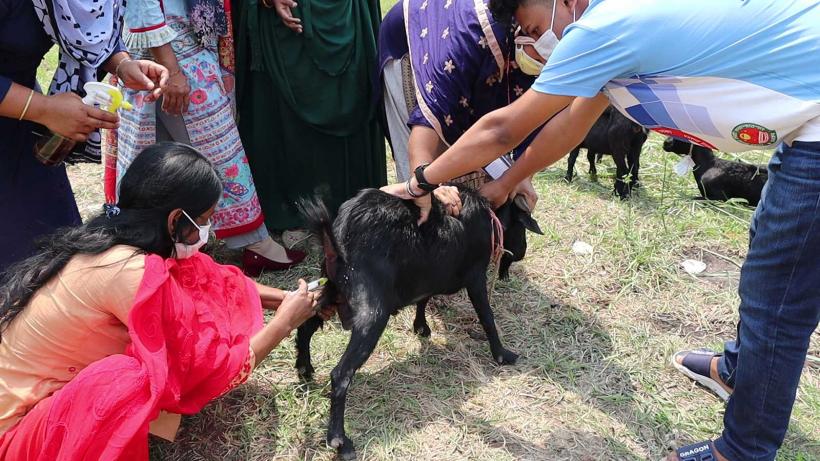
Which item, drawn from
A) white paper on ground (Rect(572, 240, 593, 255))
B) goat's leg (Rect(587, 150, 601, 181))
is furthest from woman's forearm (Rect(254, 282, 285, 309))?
goat's leg (Rect(587, 150, 601, 181))

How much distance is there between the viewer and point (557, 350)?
3662 millimetres

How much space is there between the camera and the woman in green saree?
3.93 metres

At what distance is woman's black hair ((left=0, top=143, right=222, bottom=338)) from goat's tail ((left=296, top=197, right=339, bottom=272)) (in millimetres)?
441

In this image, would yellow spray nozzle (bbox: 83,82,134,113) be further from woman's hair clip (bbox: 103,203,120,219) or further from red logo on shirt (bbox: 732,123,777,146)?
red logo on shirt (bbox: 732,123,777,146)

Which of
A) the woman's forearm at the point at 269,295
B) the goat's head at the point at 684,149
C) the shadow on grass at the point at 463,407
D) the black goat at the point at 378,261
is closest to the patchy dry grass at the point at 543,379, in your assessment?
the shadow on grass at the point at 463,407

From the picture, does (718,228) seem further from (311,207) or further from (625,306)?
(311,207)

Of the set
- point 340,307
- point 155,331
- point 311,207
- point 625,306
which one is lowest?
point 625,306

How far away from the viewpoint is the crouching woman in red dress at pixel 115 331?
227 centimetres

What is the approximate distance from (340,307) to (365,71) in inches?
67.7

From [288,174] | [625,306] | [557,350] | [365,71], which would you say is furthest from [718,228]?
[288,174]

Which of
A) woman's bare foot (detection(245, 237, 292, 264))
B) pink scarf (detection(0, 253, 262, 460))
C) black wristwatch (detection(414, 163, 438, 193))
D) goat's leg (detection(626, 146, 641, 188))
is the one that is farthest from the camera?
goat's leg (detection(626, 146, 641, 188))

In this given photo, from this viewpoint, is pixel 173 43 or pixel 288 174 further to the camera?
pixel 288 174

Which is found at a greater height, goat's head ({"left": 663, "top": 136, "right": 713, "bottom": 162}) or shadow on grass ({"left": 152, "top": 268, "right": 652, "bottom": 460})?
goat's head ({"left": 663, "top": 136, "right": 713, "bottom": 162})

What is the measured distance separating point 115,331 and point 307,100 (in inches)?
81.9
